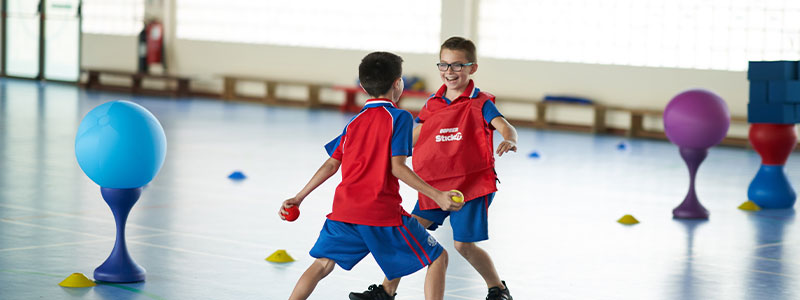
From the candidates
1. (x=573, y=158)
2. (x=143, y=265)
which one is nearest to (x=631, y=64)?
(x=573, y=158)

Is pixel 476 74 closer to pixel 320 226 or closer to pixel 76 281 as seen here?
pixel 320 226

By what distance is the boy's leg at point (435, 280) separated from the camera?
4.66 metres

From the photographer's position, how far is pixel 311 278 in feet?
15.3

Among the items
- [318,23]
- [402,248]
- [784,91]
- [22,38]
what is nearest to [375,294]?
[402,248]

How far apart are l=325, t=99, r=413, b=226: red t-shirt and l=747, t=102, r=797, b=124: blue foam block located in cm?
600

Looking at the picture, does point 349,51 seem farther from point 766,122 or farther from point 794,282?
point 794,282

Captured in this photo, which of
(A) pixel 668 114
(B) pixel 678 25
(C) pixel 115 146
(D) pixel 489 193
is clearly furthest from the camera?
(B) pixel 678 25

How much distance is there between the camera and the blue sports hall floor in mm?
6014

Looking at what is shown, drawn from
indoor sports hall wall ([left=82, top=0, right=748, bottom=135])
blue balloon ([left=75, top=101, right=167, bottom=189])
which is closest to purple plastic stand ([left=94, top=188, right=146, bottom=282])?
blue balloon ([left=75, top=101, right=167, bottom=189])

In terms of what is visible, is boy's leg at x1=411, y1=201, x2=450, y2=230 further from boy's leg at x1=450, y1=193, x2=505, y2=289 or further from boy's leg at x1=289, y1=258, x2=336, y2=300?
boy's leg at x1=289, y1=258, x2=336, y2=300

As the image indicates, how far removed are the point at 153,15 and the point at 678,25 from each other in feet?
41.4

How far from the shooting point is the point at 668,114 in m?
9.37

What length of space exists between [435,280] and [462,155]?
85 centimetres

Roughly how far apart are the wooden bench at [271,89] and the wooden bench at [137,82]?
3.49 ft
